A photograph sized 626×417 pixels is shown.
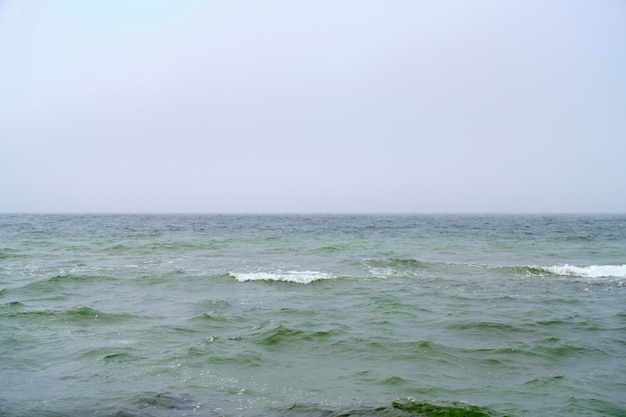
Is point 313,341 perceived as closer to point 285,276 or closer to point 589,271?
point 285,276

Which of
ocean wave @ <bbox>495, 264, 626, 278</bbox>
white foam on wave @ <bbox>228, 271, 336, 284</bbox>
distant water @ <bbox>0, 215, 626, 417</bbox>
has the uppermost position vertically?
ocean wave @ <bbox>495, 264, 626, 278</bbox>

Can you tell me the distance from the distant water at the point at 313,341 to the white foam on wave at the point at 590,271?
0.10 m

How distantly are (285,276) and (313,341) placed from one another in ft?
30.6

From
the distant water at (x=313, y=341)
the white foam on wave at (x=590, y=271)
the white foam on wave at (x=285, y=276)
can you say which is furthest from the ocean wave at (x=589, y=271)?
the white foam on wave at (x=285, y=276)

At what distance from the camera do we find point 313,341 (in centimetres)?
1109

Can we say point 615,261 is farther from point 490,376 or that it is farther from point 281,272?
point 490,376

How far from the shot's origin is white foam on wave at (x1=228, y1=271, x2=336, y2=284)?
64.2 feet

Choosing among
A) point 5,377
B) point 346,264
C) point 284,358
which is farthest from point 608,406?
point 346,264

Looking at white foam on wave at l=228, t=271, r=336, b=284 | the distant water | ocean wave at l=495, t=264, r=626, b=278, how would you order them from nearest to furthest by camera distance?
the distant water
white foam on wave at l=228, t=271, r=336, b=284
ocean wave at l=495, t=264, r=626, b=278

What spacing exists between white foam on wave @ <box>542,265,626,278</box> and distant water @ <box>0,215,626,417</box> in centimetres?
10

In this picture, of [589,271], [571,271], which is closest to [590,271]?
[589,271]

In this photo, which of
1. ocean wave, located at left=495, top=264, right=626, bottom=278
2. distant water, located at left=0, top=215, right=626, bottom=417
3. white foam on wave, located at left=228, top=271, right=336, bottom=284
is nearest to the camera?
distant water, located at left=0, top=215, right=626, bottom=417

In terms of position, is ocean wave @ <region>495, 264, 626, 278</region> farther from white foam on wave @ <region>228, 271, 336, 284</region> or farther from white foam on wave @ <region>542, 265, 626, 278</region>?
white foam on wave @ <region>228, 271, 336, 284</region>

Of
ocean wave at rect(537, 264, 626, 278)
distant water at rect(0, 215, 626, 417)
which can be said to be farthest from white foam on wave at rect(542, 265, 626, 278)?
distant water at rect(0, 215, 626, 417)
